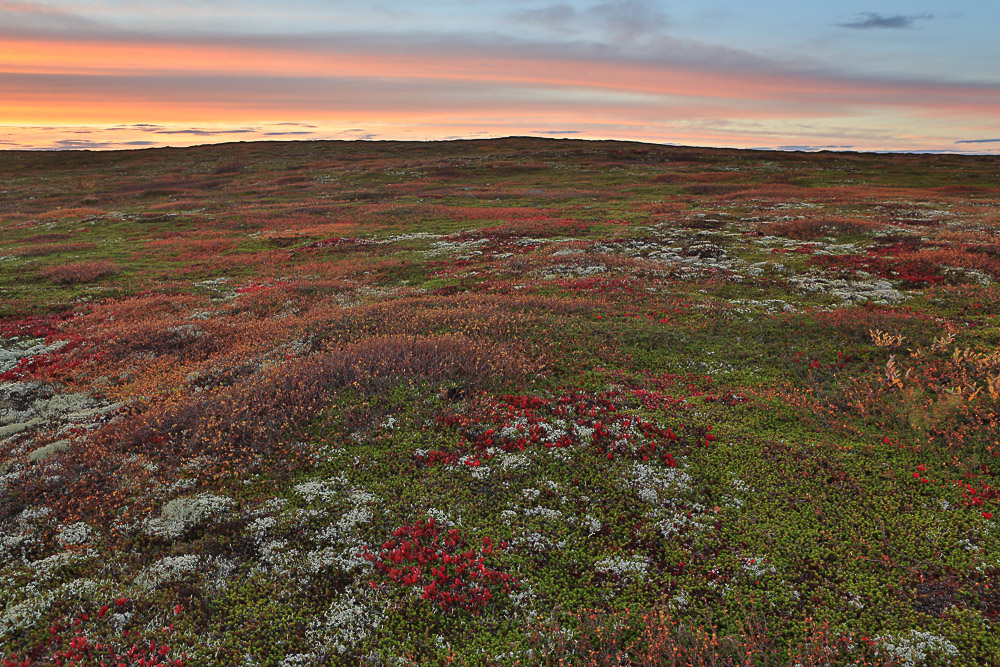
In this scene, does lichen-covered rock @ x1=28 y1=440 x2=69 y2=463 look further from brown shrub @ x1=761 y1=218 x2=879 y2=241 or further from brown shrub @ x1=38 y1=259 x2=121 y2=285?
brown shrub @ x1=761 y1=218 x2=879 y2=241

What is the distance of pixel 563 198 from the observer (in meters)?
75.1

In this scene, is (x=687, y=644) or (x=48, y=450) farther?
(x=48, y=450)

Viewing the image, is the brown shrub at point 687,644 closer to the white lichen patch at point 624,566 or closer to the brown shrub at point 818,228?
the white lichen patch at point 624,566

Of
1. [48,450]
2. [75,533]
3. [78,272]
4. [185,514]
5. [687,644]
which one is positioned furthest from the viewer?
[78,272]

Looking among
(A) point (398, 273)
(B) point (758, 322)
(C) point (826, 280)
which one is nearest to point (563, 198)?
(A) point (398, 273)

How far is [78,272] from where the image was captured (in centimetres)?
3834

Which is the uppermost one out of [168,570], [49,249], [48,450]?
[49,249]

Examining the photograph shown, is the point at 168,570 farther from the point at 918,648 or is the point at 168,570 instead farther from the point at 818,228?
the point at 818,228

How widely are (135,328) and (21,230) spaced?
2220 inches

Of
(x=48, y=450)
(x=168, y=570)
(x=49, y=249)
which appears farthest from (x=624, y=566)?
(x=49, y=249)

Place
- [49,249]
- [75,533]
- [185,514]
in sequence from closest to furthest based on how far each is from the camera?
1. [75,533]
2. [185,514]
3. [49,249]

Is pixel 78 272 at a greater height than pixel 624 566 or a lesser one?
greater

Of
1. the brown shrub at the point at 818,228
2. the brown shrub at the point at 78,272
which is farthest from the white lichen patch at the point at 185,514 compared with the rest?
the brown shrub at the point at 818,228

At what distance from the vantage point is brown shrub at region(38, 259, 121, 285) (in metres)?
37.1
